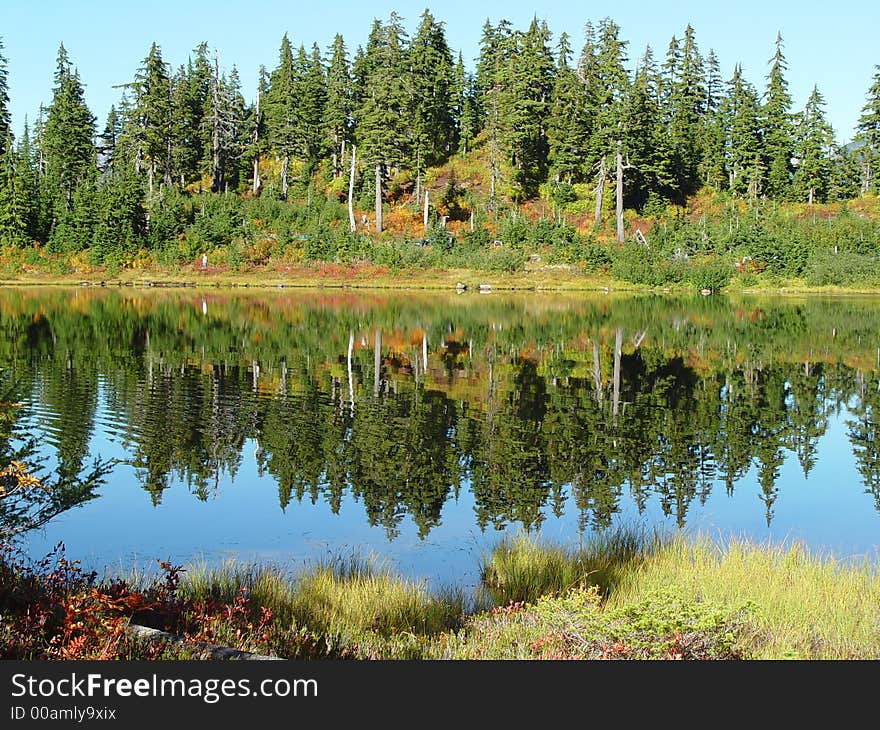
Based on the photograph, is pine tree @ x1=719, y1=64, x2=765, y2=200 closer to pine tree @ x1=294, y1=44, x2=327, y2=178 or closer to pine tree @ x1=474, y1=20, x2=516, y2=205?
pine tree @ x1=474, y1=20, x2=516, y2=205

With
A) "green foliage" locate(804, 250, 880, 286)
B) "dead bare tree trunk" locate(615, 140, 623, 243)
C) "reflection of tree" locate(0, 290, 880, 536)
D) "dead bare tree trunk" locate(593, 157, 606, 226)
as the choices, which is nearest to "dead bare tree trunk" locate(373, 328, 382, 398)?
"reflection of tree" locate(0, 290, 880, 536)

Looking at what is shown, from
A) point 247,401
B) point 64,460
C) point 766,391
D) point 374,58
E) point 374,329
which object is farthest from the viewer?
point 374,58

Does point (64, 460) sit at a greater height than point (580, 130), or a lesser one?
lesser

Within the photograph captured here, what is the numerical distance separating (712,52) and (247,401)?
86334 mm

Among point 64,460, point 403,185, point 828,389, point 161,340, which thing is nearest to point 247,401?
point 64,460

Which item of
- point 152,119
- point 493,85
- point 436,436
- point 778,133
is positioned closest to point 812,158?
point 778,133

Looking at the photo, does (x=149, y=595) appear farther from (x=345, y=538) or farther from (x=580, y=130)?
(x=580, y=130)

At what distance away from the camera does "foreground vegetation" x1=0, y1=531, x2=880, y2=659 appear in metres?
6.12

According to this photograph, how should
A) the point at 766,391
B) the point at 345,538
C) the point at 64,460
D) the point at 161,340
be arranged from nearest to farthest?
the point at 345,538, the point at 64,460, the point at 766,391, the point at 161,340

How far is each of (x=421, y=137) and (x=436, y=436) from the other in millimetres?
63080

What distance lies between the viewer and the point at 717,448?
632 inches

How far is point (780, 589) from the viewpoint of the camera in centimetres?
811

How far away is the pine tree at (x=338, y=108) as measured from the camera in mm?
81188

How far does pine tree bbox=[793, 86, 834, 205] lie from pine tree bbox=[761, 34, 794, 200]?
1104mm
